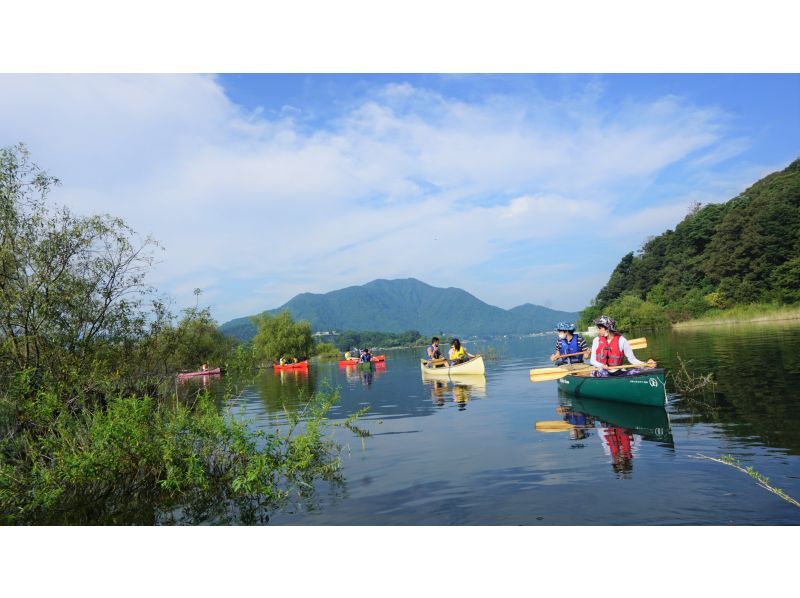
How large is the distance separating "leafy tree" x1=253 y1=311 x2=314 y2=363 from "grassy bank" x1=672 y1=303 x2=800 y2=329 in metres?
42.8

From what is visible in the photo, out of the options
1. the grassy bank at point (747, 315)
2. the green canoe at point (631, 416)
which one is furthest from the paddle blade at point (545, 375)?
the grassy bank at point (747, 315)

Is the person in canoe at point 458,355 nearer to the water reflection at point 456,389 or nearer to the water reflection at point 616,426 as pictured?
the water reflection at point 456,389

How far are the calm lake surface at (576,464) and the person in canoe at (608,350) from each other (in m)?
0.88

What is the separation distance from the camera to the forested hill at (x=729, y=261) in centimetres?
5669

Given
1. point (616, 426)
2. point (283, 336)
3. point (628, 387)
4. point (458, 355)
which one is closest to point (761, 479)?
point (616, 426)

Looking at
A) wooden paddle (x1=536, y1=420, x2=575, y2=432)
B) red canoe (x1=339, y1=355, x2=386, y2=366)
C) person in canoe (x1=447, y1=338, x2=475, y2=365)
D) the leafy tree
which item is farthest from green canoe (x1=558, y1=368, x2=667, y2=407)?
the leafy tree

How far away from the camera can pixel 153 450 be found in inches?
299

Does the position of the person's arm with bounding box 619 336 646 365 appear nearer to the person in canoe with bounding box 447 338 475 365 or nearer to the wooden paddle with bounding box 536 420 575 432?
the wooden paddle with bounding box 536 420 575 432

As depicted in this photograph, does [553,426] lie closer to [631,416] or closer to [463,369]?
[631,416]

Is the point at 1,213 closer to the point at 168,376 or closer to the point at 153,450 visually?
the point at 168,376

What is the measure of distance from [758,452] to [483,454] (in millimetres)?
Result: 3992
